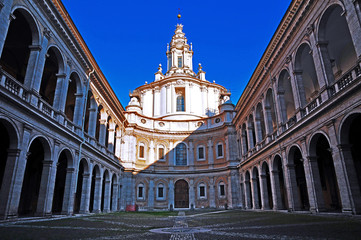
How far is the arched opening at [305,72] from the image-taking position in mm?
17500

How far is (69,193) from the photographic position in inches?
708

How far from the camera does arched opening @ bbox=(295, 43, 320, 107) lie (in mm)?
17500

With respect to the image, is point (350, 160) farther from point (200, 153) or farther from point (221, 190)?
point (200, 153)

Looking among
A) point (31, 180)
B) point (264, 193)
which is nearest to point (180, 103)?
point (264, 193)

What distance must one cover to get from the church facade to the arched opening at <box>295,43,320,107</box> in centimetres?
11

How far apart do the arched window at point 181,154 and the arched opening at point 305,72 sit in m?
19.2

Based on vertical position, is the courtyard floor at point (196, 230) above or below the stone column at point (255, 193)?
below

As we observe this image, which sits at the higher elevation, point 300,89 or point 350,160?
point 300,89

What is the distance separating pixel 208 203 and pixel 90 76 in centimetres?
2380

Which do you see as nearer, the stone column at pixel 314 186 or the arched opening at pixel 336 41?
the arched opening at pixel 336 41

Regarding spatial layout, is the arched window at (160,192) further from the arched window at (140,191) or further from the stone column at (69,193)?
the stone column at (69,193)

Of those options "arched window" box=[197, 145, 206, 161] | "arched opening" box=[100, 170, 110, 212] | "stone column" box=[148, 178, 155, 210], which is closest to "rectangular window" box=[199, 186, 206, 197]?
"arched window" box=[197, 145, 206, 161]

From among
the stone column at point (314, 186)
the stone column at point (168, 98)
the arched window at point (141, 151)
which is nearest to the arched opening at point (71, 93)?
the arched window at point (141, 151)

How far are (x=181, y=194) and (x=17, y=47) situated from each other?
2751 centimetres
